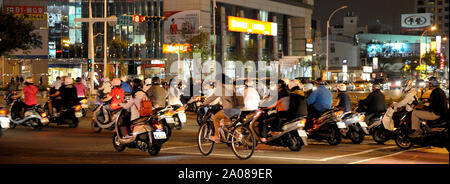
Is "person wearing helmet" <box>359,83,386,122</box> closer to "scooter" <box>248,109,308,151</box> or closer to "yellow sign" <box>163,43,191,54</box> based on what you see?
"scooter" <box>248,109,308,151</box>

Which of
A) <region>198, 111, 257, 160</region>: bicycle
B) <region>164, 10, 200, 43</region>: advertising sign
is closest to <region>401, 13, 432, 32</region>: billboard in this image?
<region>164, 10, 200, 43</region>: advertising sign

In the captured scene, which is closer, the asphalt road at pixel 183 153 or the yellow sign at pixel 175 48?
the asphalt road at pixel 183 153

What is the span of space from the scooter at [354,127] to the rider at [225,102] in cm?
361

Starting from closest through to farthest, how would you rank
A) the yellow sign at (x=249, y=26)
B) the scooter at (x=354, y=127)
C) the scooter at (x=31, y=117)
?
the scooter at (x=354, y=127)
the scooter at (x=31, y=117)
the yellow sign at (x=249, y=26)

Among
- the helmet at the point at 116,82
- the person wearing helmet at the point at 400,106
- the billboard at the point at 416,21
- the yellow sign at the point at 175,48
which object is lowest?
the person wearing helmet at the point at 400,106

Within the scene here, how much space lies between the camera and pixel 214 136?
12883 millimetres

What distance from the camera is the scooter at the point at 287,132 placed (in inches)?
533

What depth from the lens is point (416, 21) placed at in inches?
5423

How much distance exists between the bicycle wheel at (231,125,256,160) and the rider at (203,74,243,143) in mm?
482

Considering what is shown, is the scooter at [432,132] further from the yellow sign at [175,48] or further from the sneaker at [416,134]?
the yellow sign at [175,48]

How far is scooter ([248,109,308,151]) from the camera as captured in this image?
13539 millimetres

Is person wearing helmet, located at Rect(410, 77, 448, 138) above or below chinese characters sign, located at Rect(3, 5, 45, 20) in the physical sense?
below

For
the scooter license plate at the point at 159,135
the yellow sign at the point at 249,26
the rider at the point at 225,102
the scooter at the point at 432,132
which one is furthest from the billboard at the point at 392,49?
the scooter license plate at the point at 159,135

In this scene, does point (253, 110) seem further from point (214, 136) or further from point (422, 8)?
point (422, 8)
